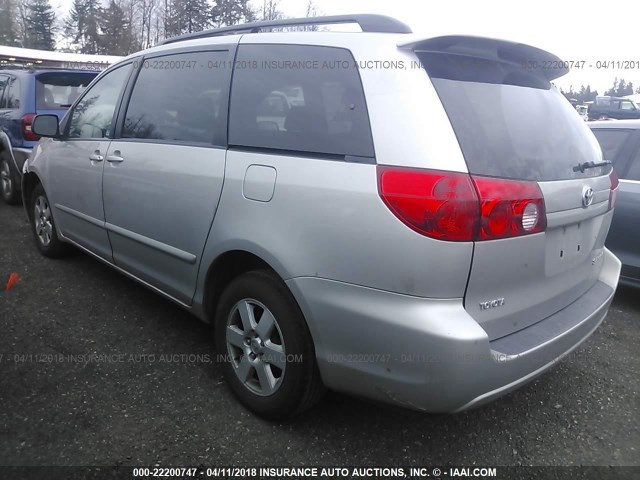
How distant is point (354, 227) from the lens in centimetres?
182

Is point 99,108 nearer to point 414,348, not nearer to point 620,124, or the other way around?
point 414,348

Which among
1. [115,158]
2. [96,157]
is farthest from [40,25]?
[115,158]

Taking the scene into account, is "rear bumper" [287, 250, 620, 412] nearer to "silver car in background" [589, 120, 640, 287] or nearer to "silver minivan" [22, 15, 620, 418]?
"silver minivan" [22, 15, 620, 418]

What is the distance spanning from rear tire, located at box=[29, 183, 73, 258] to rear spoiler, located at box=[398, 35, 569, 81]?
138 inches

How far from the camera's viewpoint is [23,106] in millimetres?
6098

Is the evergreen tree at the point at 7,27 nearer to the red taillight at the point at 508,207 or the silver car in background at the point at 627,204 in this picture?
the silver car in background at the point at 627,204

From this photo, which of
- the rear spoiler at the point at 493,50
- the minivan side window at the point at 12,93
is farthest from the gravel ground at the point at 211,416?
the minivan side window at the point at 12,93

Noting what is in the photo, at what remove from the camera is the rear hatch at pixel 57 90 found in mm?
6221

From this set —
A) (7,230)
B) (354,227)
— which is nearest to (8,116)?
(7,230)

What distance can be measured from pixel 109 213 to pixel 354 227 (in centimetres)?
212

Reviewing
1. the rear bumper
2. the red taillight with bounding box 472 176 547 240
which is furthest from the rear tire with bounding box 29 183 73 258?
the red taillight with bounding box 472 176 547 240

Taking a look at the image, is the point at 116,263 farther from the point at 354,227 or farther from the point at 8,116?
the point at 8,116

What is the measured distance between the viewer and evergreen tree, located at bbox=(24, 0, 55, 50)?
58031mm

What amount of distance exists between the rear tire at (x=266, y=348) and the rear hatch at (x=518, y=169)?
736 mm
